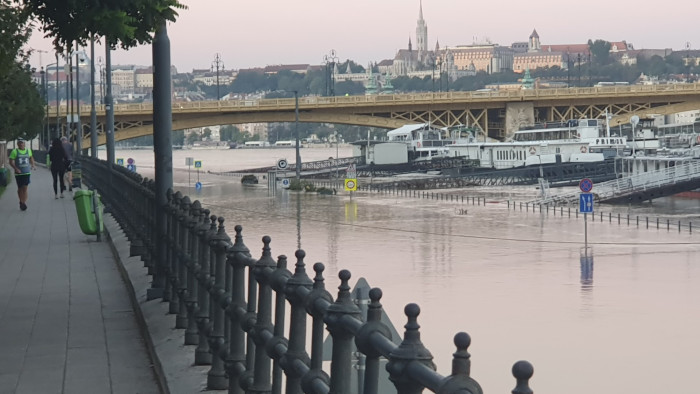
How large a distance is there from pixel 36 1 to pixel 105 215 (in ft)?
57.7

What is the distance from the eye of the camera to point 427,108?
11538cm

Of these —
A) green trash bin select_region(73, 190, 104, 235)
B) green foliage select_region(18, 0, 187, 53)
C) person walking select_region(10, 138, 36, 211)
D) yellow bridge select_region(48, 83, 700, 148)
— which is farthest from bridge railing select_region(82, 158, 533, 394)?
yellow bridge select_region(48, 83, 700, 148)

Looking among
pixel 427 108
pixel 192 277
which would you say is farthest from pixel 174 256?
pixel 427 108

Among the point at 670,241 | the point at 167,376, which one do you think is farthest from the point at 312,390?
the point at 670,241

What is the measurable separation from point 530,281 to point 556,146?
7875cm

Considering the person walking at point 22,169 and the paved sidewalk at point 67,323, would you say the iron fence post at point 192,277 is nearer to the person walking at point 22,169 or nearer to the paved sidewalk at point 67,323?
the paved sidewalk at point 67,323

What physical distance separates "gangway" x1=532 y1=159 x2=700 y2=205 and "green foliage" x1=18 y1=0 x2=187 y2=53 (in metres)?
62.2

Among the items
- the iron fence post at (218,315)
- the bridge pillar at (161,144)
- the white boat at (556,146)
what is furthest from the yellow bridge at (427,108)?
the iron fence post at (218,315)

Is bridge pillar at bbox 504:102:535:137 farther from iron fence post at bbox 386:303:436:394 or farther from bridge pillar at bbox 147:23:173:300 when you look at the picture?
iron fence post at bbox 386:303:436:394

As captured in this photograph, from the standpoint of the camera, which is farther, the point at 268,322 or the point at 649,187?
the point at 649,187

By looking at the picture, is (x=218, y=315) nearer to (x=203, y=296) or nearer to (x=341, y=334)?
(x=203, y=296)

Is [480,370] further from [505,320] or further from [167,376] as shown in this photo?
[167,376]

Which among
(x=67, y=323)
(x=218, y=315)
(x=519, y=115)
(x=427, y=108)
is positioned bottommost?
(x=67, y=323)

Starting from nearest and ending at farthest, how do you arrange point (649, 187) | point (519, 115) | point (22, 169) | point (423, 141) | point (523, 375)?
point (523, 375) → point (22, 169) → point (649, 187) → point (519, 115) → point (423, 141)
